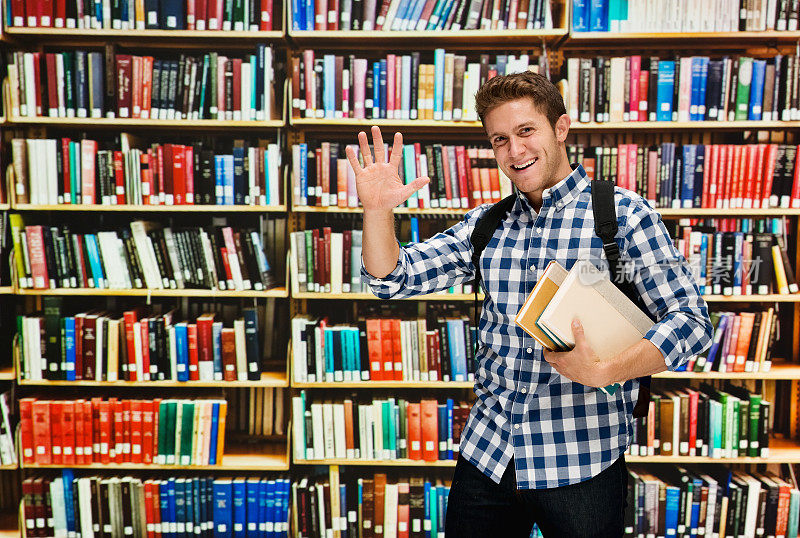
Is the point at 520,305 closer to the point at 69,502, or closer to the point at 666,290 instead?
the point at 666,290

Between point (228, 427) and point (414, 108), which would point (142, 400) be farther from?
point (414, 108)

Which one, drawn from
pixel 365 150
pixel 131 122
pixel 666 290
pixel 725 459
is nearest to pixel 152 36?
pixel 131 122

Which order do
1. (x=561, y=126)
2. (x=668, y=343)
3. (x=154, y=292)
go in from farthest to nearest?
(x=154, y=292) < (x=561, y=126) < (x=668, y=343)

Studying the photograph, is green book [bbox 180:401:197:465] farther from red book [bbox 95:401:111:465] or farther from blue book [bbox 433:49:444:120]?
blue book [bbox 433:49:444:120]

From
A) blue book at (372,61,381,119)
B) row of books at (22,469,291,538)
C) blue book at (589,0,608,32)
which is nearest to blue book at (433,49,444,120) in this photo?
blue book at (372,61,381,119)

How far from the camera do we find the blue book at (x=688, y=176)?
2342 millimetres

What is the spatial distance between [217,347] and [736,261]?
7.01 feet

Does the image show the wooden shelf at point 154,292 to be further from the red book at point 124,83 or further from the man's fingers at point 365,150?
the man's fingers at point 365,150

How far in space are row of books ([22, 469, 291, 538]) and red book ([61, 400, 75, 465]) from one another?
0.12 meters

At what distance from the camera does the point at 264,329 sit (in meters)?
2.70

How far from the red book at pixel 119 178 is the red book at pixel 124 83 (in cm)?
17

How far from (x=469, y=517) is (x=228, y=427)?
1.71 metres

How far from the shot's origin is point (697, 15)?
2.28 metres

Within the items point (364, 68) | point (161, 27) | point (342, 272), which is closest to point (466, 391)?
point (342, 272)
